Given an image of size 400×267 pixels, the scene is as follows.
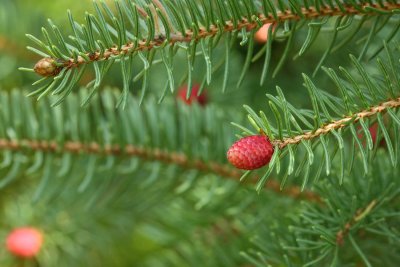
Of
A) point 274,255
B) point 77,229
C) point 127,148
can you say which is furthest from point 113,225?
point 274,255

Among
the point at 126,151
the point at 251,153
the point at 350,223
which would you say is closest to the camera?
the point at 251,153

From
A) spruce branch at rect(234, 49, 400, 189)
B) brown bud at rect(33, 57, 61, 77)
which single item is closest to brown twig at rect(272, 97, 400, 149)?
spruce branch at rect(234, 49, 400, 189)

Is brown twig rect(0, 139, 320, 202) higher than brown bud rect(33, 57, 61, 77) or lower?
lower

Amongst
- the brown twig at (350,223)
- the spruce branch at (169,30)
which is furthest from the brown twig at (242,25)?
the brown twig at (350,223)

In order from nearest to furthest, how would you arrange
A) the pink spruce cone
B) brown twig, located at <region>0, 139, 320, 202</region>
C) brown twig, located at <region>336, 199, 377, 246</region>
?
1. the pink spruce cone
2. brown twig, located at <region>336, 199, 377, 246</region>
3. brown twig, located at <region>0, 139, 320, 202</region>

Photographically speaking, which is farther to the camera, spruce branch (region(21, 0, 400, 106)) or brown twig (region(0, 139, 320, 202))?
brown twig (region(0, 139, 320, 202))

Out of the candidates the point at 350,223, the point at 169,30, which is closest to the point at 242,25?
the point at 169,30

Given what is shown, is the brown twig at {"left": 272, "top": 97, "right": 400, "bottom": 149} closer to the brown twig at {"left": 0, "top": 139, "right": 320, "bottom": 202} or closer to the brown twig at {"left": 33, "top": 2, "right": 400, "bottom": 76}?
the brown twig at {"left": 33, "top": 2, "right": 400, "bottom": 76}

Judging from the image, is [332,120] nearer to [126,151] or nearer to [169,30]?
[169,30]

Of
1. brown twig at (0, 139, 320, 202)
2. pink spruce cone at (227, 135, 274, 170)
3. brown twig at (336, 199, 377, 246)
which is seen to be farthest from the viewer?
brown twig at (0, 139, 320, 202)

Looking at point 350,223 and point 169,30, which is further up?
point 169,30
